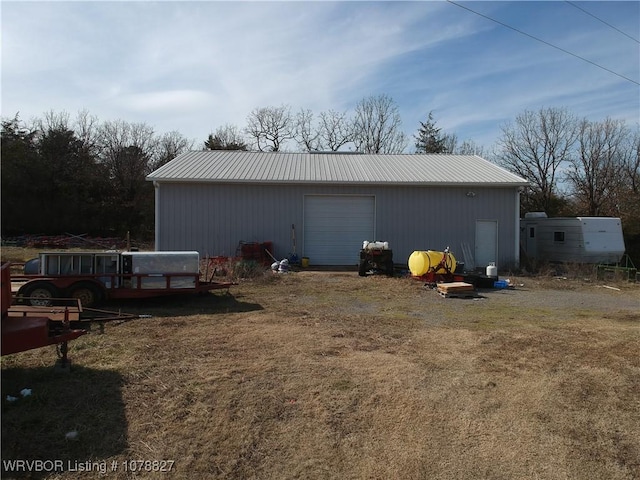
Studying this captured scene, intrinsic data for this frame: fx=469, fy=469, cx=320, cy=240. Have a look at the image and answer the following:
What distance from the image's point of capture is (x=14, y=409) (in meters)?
4.09

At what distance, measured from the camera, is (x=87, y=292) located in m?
8.49

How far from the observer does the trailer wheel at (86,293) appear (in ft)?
27.6

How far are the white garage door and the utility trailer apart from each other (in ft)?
27.0

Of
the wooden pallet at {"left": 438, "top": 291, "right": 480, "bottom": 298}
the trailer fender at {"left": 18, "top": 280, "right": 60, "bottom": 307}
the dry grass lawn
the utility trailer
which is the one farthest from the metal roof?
the dry grass lawn

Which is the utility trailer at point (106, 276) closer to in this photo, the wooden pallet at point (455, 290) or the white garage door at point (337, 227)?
the wooden pallet at point (455, 290)

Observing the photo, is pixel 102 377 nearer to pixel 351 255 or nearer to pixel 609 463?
pixel 609 463

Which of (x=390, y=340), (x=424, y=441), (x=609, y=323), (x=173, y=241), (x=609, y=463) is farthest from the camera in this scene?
(x=173, y=241)

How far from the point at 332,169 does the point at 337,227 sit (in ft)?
9.36

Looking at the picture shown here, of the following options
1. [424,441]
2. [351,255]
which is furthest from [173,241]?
[424,441]

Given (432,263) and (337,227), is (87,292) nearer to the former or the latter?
(432,263)

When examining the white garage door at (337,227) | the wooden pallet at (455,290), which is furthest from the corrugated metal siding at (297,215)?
the wooden pallet at (455,290)

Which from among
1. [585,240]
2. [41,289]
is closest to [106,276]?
[41,289]

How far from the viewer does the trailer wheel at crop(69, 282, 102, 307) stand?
8.41 m

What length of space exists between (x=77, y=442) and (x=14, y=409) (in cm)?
97
